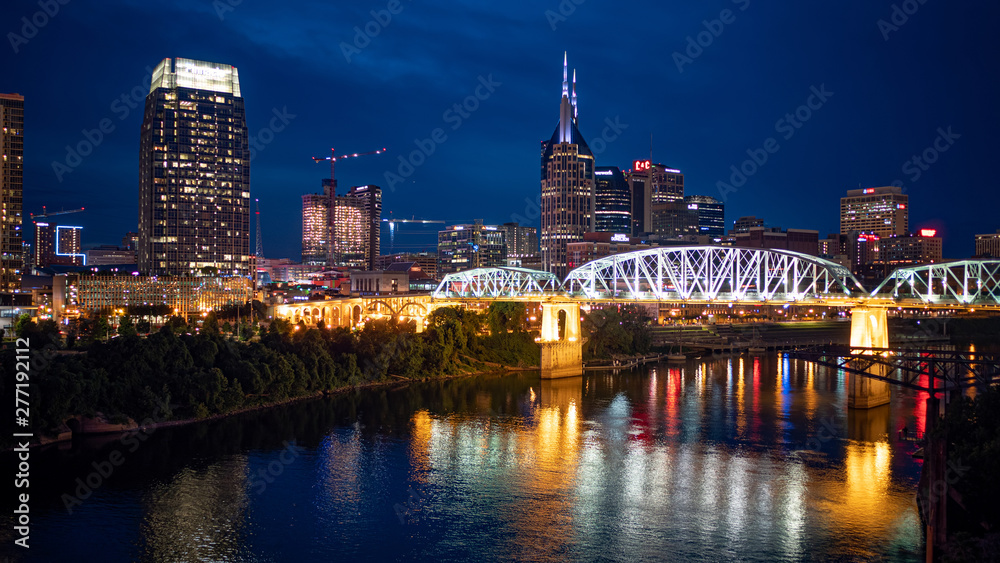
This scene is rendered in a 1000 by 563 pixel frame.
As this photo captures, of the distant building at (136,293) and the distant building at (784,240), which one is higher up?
the distant building at (784,240)

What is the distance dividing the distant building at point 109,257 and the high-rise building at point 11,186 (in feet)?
235

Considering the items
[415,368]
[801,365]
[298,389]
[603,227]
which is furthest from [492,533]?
[603,227]

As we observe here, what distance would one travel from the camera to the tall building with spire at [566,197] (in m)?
157

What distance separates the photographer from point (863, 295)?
58500 mm

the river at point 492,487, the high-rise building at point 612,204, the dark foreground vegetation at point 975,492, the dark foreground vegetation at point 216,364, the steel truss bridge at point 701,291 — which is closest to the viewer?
the dark foreground vegetation at point 975,492

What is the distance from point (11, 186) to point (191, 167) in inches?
1248

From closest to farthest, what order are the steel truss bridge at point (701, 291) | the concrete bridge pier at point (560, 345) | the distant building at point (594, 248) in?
the steel truss bridge at point (701, 291) → the concrete bridge pier at point (560, 345) → the distant building at point (594, 248)

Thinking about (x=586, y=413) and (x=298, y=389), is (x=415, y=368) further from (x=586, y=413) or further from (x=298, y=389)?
(x=586, y=413)

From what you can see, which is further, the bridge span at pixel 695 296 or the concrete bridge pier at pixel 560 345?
the concrete bridge pier at pixel 560 345

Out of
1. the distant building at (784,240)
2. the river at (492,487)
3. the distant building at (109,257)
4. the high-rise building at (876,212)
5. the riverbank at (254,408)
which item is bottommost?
the river at (492,487)

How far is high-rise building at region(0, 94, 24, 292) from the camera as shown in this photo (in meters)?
87.1

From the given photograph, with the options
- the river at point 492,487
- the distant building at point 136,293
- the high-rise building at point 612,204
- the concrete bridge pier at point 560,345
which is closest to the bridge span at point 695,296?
the concrete bridge pier at point 560,345

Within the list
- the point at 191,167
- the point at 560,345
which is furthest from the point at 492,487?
the point at 191,167

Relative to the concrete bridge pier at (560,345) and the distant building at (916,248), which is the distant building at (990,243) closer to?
the distant building at (916,248)
